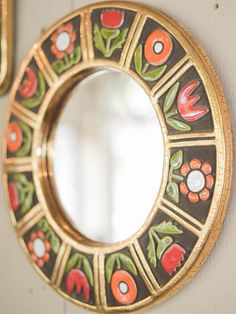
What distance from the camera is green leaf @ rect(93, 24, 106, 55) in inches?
47.3

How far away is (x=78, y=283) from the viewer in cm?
125

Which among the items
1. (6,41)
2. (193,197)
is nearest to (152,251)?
(193,197)

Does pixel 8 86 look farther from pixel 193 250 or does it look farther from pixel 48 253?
pixel 193 250

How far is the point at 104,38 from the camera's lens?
1201 millimetres

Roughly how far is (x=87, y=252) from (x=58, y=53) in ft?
1.43

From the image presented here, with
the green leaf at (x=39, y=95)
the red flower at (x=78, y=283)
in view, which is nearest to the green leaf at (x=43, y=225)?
the red flower at (x=78, y=283)

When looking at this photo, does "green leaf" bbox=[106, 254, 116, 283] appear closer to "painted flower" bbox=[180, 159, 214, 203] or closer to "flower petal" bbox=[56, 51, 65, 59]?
"painted flower" bbox=[180, 159, 214, 203]

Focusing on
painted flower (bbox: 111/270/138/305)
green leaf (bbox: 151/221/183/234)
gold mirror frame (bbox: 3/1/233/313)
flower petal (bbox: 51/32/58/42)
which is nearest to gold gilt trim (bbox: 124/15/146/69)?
gold mirror frame (bbox: 3/1/233/313)

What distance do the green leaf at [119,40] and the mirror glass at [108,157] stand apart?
2.0 inches

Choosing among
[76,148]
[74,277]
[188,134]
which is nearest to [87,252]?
[74,277]

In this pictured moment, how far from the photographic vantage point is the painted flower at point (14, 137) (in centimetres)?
136

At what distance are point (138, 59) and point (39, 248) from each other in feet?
1.61

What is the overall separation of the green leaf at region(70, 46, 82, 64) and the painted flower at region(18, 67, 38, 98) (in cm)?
12

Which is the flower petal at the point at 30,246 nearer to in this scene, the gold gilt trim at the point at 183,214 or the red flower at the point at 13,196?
the red flower at the point at 13,196
